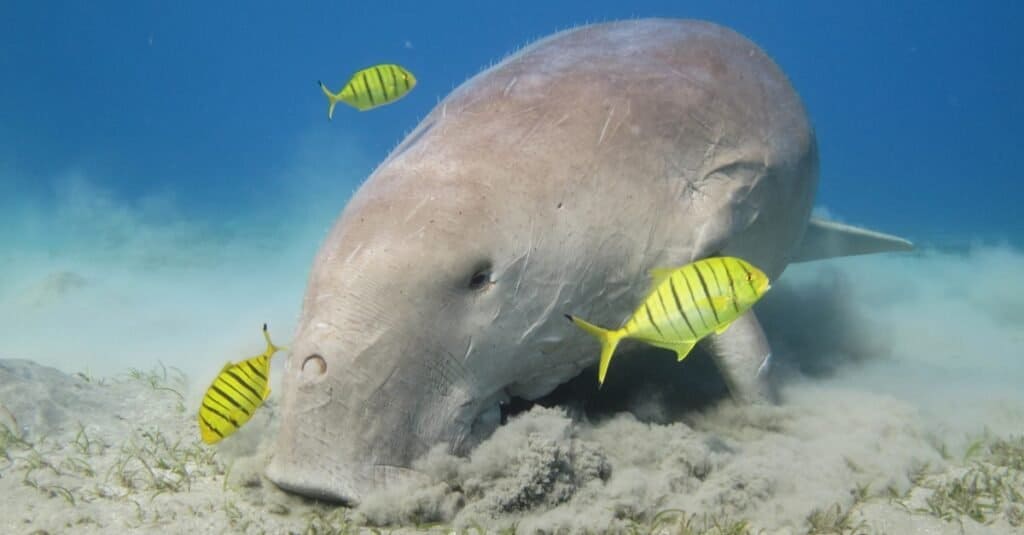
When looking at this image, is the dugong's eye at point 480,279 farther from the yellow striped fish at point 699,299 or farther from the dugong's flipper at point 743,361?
the dugong's flipper at point 743,361

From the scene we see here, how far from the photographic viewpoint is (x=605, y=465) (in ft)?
10.5

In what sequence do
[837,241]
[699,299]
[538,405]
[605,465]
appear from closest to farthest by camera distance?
1. [699,299]
2. [605,465]
3. [538,405]
4. [837,241]

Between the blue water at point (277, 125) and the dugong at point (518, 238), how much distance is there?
3.52m

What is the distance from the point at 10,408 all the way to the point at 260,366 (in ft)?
7.82

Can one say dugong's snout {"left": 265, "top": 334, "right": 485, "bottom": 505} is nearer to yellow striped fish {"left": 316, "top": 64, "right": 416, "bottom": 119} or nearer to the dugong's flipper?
the dugong's flipper

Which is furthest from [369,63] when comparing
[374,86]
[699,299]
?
[699,299]

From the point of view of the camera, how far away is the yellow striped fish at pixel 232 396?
10.2 ft

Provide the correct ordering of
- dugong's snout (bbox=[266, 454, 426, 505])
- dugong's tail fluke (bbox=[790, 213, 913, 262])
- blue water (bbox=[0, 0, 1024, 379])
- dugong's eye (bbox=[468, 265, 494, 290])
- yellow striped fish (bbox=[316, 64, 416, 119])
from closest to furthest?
dugong's snout (bbox=[266, 454, 426, 505]), dugong's eye (bbox=[468, 265, 494, 290]), yellow striped fish (bbox=[316, 64, 416, 119]), dugong's tail fluke (bbox=[790, 213, 913, 262]), blue water (bbox=[0, 0, 1024, 379])

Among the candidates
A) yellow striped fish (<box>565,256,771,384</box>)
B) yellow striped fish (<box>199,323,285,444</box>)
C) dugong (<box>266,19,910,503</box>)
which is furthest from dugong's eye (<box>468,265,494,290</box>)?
yellow striped fish (<box>199,323,285,444</box>)

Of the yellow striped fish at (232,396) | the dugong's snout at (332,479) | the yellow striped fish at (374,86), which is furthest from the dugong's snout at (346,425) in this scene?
the yellow striped fish at (374,86)

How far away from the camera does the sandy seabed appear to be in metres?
2.93

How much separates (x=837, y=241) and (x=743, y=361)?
421 centimetres

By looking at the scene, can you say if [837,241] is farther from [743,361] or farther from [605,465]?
[605,465]

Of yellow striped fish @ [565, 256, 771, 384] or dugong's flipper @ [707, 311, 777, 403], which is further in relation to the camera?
dugong's flipper @ [707, 311, 777, 403]
